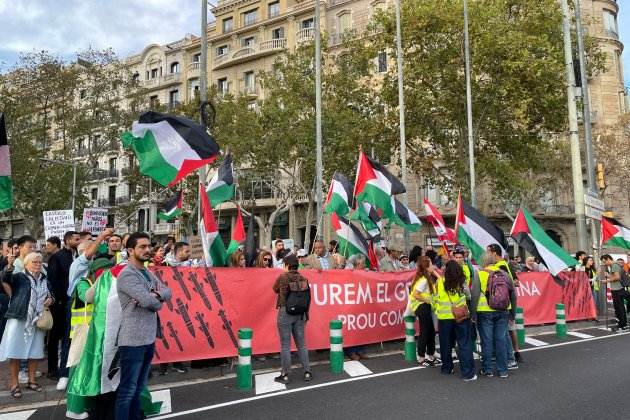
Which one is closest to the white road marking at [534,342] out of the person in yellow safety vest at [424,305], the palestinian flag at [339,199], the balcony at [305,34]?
the person in yellow safety vest at [424,305]

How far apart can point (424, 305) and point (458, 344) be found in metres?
1.09

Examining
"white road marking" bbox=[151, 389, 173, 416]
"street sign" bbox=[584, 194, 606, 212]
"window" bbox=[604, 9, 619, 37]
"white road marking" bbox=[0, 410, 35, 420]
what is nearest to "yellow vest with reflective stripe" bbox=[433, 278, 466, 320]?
"white road marking" bbox=[151, 389, 173, 416]

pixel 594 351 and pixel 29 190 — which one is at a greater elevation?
pixel 29 190

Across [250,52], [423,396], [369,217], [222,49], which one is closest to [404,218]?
[369,217]

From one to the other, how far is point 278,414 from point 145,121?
4.95 m

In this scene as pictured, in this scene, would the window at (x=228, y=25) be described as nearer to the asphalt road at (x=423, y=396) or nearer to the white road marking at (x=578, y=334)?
Result: the white road marking at (x=578, y=334)

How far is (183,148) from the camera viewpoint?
845cm

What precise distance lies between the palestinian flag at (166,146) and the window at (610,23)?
37.0 m

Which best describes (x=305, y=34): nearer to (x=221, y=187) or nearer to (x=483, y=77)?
(x=483, y=77)

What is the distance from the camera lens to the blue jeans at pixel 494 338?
304 inches

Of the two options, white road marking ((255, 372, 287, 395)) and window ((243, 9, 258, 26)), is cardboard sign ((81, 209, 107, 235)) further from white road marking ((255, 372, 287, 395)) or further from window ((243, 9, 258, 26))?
window ((243, 9, 258, 26))

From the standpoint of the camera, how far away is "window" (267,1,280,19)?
42.8 m

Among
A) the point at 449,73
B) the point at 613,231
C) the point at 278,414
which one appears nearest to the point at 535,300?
the point at 613,231

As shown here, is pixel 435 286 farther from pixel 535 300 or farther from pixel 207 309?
pixel 535 300
